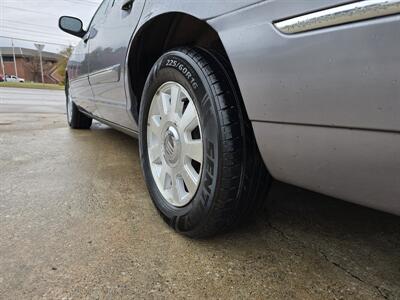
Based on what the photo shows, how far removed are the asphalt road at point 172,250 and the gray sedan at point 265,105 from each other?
14 centimetres

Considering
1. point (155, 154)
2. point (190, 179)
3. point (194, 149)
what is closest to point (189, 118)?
point (194, 149)

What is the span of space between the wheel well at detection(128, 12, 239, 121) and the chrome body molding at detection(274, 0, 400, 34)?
20.3 inches

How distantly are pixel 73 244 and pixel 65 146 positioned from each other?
6.61ft

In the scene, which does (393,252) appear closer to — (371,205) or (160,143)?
(371,205)

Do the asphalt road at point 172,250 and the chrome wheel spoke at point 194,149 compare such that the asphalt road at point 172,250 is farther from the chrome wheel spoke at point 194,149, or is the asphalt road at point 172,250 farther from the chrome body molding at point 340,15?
the chrome body molding at point 340,15

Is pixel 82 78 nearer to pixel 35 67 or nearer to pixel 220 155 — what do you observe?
pixel 220 155

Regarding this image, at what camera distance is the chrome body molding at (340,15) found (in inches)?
25.8

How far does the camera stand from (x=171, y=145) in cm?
139

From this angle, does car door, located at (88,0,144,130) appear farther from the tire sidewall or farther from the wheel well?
the tire sidewall

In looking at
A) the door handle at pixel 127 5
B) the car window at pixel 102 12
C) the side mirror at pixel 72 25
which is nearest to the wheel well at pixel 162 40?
the door handle at pixel 127 5

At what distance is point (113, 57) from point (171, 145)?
87cm

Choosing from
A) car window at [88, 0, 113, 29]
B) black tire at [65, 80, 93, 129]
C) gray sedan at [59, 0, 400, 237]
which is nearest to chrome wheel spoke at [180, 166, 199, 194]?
gray sedan at [59, 0, 400, 237]

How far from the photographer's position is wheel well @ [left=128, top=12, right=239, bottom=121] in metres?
1.45

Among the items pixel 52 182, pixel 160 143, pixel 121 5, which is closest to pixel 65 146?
pixel 52 182
